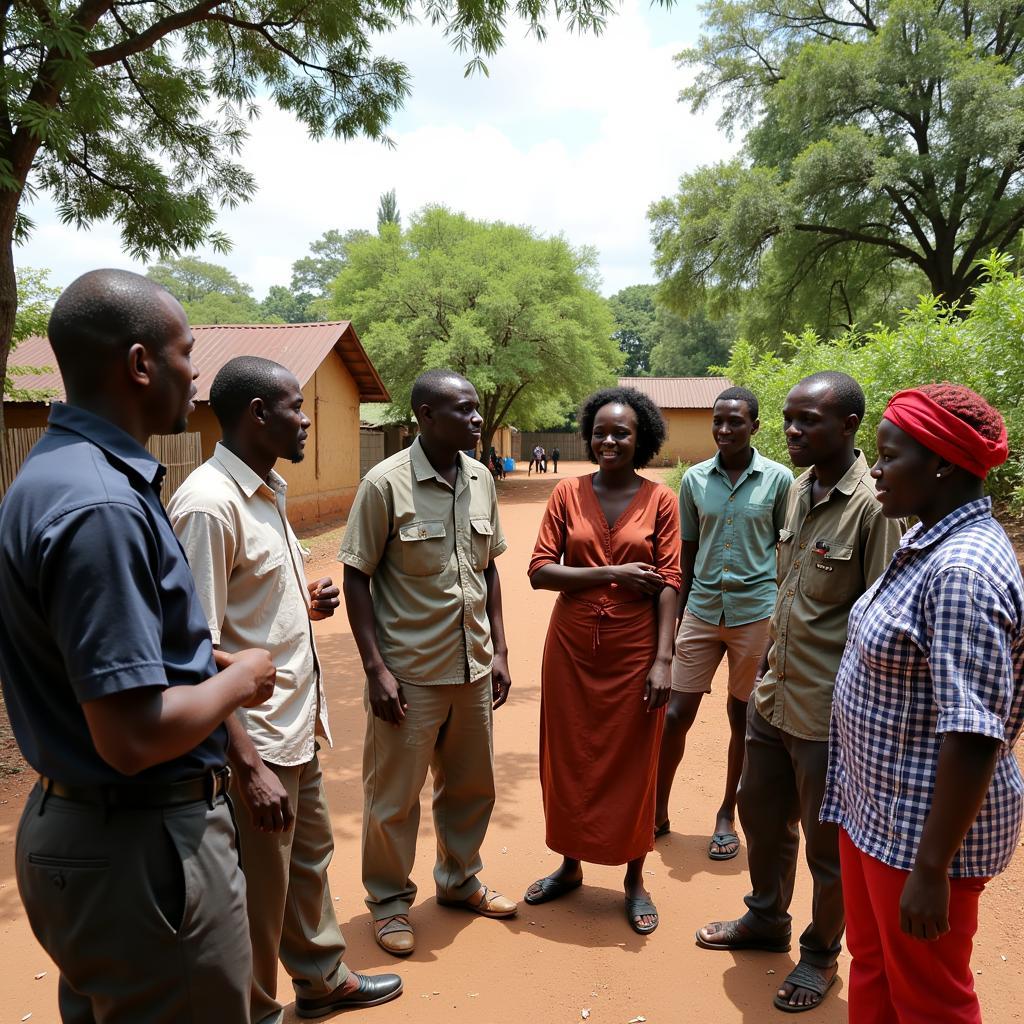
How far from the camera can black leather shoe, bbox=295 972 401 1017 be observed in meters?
2.78

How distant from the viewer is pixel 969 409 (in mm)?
1952

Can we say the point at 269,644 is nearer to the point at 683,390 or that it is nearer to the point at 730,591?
the point at 730,591

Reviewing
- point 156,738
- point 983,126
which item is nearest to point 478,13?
point 156,738

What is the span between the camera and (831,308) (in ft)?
77.7

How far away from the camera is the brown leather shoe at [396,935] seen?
10.3 ft

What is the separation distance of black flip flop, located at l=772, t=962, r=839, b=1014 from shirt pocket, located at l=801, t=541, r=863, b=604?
1.36 metres

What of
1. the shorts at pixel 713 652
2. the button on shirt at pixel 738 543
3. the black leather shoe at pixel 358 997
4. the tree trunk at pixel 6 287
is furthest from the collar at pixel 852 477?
the tree trunk at pixel 6 287

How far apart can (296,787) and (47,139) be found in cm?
511

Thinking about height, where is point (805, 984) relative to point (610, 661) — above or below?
below

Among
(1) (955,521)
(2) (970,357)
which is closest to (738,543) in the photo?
(1) (955,521)

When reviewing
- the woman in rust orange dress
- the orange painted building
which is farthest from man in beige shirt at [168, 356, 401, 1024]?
the orange painted building

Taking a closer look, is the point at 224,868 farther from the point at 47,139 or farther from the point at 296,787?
the point at 47,139

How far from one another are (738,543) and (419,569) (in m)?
1.82

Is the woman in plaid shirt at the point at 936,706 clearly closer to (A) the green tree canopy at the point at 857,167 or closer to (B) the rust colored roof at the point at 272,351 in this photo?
(B) the rust colored roof at the point at 272,351
